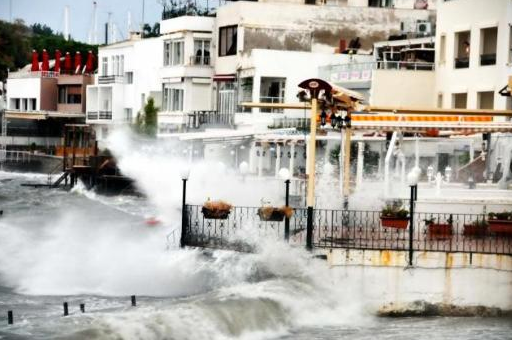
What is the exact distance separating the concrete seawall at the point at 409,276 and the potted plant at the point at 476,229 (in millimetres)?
2013

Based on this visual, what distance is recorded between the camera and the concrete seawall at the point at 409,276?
26.9 m

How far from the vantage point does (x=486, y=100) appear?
47812 mm

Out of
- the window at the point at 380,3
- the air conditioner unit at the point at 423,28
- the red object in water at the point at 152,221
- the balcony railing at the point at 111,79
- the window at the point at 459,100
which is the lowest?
the red object in water at the point at 152,221

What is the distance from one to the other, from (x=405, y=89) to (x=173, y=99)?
21055 mm

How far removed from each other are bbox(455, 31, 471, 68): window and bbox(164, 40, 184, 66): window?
2290cm

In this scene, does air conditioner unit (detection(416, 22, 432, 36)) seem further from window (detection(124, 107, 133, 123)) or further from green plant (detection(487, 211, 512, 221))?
green plant (detection(487, 211, 512, 221))

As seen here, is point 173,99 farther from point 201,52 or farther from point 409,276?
point 409,276

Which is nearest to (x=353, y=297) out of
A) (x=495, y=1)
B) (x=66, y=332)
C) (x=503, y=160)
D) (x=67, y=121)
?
(x=66, y=332)

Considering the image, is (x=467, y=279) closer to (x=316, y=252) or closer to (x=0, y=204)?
(x=316, y=252)

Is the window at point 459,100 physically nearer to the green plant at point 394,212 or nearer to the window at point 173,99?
the green plant at point 394,212

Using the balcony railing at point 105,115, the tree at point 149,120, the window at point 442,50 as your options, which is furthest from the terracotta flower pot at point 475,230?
the balcony railing at point 105,115

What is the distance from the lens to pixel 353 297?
88.5ft

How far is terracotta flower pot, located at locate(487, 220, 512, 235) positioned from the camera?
92.7 feet

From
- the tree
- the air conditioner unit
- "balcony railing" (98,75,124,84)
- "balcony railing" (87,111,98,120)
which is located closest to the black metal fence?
the air conditioner unit
